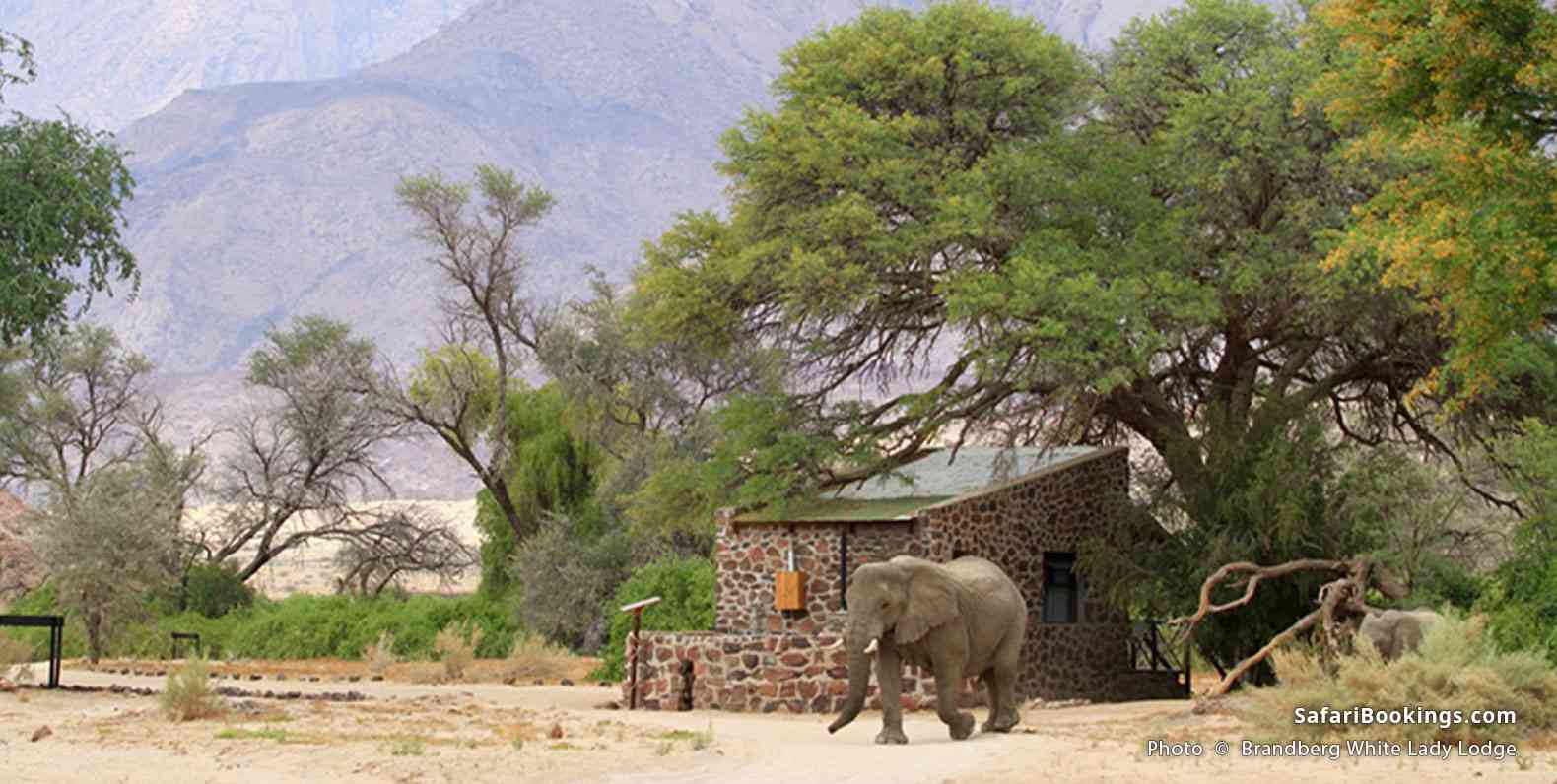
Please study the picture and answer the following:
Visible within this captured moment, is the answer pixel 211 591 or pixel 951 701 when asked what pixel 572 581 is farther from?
pixel 951 701

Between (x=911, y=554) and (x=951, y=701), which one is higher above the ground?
(x=911, y=554)

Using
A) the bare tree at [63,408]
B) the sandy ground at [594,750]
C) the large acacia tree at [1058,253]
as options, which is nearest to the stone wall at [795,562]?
the large acacia tree at [1058,253]

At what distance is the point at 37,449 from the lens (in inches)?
2371

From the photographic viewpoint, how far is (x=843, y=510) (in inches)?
1121

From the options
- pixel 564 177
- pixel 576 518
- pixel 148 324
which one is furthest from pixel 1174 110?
pixel 564 177

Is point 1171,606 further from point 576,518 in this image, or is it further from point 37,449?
point 37,449

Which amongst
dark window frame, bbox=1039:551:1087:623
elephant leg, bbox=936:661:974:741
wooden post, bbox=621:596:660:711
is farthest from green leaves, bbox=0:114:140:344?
dark window frame, bbox=1039:551:1087:623

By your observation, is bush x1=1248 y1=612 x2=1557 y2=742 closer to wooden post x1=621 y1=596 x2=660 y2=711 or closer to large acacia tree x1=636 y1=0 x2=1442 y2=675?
large acacia tree x1=636 y1=0 x2=1442 y2=675

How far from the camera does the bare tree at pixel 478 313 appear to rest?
4734 centimetres

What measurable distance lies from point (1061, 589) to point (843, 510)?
4104mm

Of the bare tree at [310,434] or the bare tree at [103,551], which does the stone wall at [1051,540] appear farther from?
the bare tree at [310,434]

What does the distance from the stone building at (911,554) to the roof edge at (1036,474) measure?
4cm

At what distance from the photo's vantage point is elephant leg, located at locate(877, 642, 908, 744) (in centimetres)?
1845

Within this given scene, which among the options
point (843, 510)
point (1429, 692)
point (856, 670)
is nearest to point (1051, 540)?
point (843, 510)
